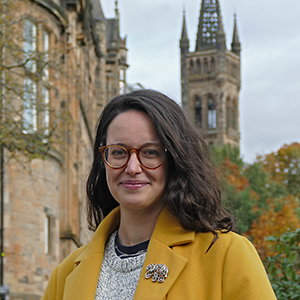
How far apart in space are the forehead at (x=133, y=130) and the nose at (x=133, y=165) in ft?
0.16

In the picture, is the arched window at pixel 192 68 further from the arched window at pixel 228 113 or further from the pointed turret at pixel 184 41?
the arched window at pixel 228 113

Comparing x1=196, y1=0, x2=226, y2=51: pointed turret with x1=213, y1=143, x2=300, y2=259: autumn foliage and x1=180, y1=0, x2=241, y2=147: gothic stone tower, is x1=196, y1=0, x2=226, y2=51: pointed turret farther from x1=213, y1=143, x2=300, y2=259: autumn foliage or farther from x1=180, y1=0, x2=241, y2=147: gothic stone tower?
x1=213, y1=143, x2=300, y2=259: autumn foliage

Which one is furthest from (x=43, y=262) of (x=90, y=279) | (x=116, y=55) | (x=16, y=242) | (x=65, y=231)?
(x=116, y=55)

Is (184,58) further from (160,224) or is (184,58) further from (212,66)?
(160,224)

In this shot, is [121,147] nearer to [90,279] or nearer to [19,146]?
[90,279]

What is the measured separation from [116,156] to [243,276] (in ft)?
2.31

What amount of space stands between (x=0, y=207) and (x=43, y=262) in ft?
7.55

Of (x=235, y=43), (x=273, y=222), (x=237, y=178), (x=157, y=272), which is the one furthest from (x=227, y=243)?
(x=235, y=43)

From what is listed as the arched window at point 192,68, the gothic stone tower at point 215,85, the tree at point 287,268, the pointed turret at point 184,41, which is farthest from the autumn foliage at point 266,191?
the pointed turret at point 184,41

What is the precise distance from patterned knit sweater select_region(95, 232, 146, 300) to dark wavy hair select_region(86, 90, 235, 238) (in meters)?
0.27

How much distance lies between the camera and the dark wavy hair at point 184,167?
95.4 inches

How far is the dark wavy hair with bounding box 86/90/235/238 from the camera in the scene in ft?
7.95

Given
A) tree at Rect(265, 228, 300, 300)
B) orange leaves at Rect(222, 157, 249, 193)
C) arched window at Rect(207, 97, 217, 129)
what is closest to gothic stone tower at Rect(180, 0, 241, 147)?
arched window at Rect(207, 97, 217, 129)

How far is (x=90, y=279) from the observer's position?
254 cm
